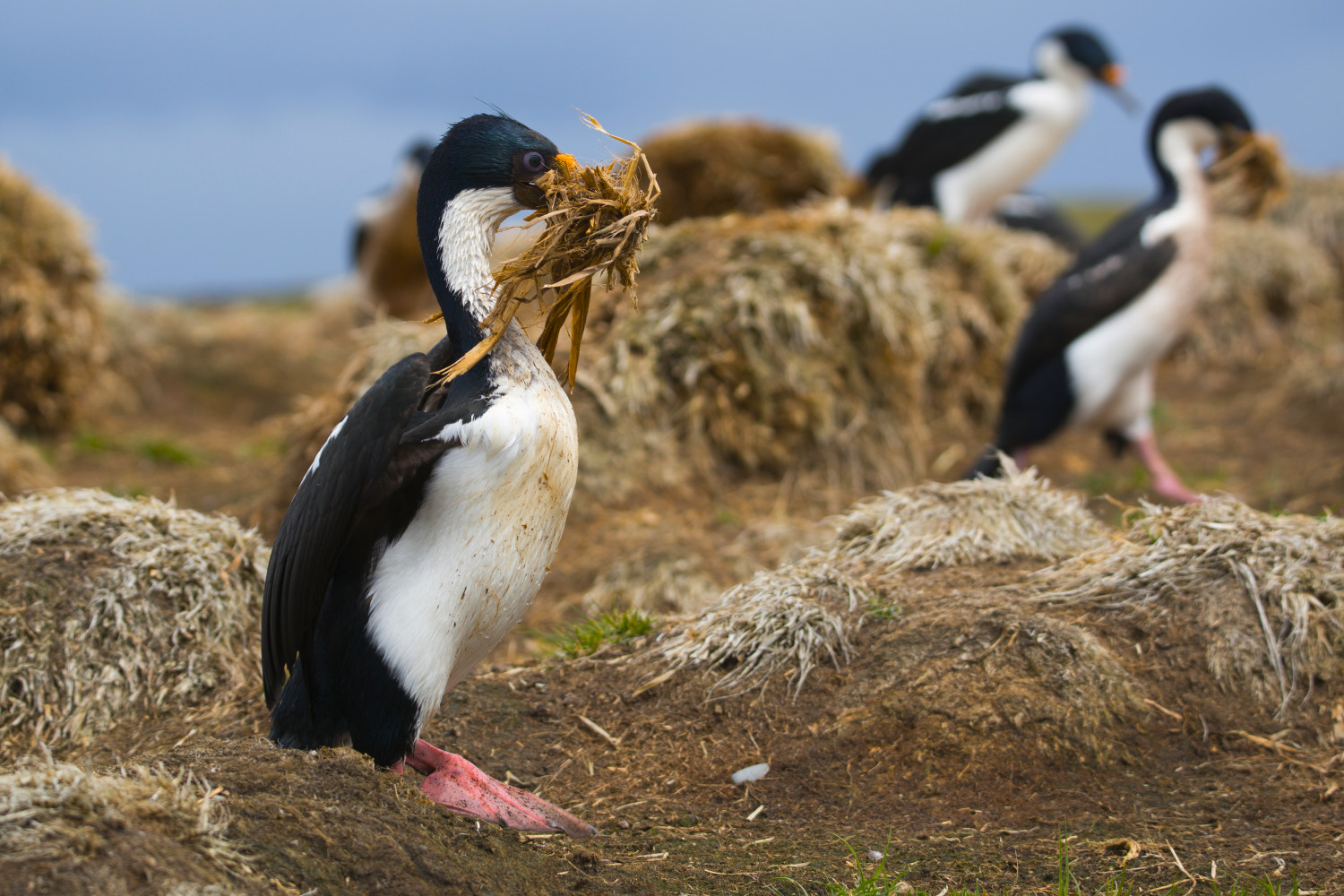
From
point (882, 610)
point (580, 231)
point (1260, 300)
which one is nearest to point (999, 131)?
point (1260, 300)

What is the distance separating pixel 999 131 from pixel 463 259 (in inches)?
377

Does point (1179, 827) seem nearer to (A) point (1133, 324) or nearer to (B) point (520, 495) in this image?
(B) point (520, 495)

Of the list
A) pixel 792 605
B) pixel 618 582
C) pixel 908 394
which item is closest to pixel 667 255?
pixel 908 394

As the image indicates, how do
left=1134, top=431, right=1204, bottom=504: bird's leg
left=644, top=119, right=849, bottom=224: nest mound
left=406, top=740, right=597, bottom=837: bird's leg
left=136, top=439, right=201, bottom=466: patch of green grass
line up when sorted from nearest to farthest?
left=406, top=740, right=597, bottom=837: bird's leg → left=1134, top=431, right=1204, bottom=504: bird's leg → left=136, top=439, right=201, bottom=466: patch of green grass → left=644, top=119, right=849, bottom=224: nest mound

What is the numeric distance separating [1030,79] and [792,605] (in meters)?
9.54

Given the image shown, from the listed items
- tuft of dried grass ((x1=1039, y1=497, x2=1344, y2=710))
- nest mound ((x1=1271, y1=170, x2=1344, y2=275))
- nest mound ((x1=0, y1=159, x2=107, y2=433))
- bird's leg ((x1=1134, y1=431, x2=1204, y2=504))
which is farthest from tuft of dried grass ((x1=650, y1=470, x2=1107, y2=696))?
nest mound ((x1=1271, y1=170, x2=1344, y2=275))

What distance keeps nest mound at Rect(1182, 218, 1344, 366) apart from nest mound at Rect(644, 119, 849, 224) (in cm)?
456

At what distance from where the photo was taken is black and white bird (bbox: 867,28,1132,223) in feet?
37.6

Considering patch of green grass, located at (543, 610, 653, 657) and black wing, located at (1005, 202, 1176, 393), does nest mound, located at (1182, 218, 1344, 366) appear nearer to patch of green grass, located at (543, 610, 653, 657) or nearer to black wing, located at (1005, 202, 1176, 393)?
black wing, located at (1005, 202, 1176, 393)

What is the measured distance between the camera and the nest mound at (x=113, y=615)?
3900 millimetres

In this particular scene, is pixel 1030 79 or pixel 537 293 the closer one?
pixel 537 293

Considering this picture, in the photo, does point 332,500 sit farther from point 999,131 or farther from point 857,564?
point 999,131

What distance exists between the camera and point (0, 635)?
3953 millimetres

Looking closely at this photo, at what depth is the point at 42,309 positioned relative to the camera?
9.28 m
